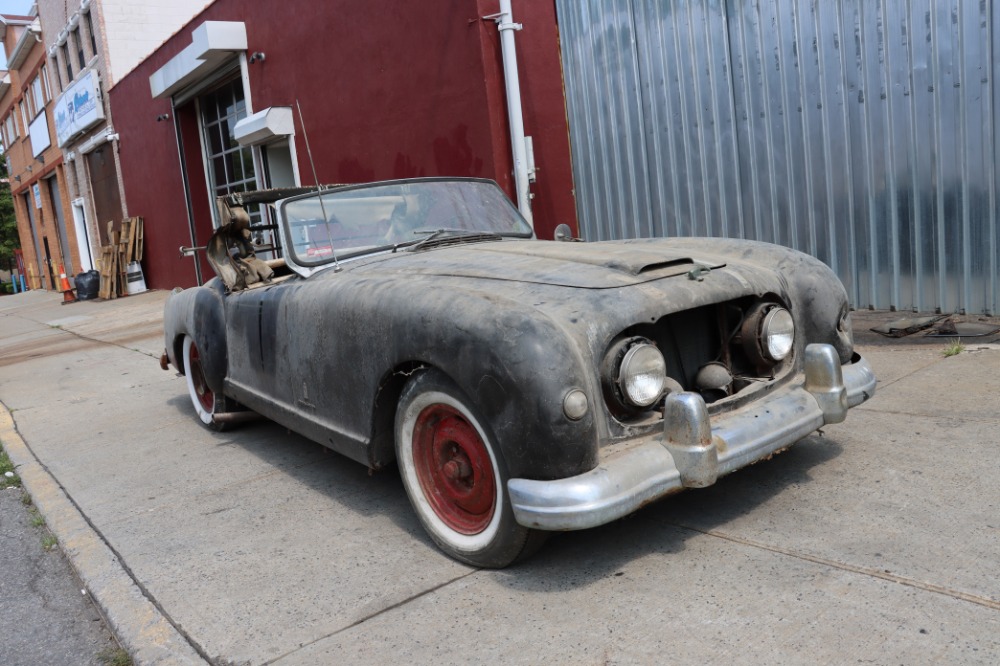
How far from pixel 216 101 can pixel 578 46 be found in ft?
30.5

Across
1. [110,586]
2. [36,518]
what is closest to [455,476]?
[110,586]

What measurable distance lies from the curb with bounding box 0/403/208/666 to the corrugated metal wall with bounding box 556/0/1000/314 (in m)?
5.40

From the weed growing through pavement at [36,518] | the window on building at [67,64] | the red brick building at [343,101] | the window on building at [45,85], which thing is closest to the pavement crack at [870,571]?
the weed growing through pavement at [36,518]

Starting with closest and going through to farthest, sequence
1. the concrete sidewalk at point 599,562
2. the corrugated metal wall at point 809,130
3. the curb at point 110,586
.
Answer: the concrete sidewalk at point 599,562
the curb at point 110,586
the corrugated metal wall at point 809,130

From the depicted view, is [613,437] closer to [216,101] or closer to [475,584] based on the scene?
[475,584]

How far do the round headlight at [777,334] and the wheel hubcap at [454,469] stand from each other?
118 centimetres

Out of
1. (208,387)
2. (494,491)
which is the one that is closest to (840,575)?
(494,491)

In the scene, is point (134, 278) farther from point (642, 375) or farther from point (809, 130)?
point (642, 375)

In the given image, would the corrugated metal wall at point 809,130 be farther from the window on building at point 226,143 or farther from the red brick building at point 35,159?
the red brick building at point 35,159

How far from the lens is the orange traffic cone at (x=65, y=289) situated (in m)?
20.8

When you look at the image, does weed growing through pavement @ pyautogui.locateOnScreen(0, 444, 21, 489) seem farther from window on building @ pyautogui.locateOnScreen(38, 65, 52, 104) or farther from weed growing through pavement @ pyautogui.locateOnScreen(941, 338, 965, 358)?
window on building @ pyautogui.locateOnScreen(38, 65, 52, 104)

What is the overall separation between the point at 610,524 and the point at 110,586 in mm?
1920

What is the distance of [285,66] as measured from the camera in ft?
37.6

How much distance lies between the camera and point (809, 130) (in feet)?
21.2
